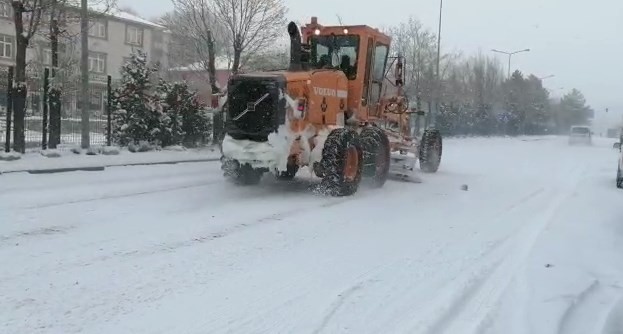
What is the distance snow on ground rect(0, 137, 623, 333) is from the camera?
4770mm

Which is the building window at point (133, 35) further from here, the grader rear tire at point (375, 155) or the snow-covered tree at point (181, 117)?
the grader rear tire at point (375, 155)

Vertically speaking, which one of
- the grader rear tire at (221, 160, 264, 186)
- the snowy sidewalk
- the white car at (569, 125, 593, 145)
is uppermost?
the white car at (569, 125, 593, 145)

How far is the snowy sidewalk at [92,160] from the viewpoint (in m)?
13.4

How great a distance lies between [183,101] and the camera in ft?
71.9

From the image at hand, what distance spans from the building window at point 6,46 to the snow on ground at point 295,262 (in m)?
41.8

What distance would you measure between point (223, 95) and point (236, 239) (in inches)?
190

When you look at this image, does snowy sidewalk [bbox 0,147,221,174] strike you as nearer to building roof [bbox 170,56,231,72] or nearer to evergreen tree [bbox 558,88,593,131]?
building roof [bbox 170,56,231,72]

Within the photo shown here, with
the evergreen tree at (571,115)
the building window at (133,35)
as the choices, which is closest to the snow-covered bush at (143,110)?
the building window at (133,35)

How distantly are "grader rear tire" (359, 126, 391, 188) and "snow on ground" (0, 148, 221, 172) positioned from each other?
6.45 metres

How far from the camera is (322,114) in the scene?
11.6 m

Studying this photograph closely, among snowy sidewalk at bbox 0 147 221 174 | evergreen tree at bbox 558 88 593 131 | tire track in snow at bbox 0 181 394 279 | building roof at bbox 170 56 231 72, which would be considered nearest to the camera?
tire track in snow at bbox 0 181 394 279

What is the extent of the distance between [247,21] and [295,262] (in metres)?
20.1

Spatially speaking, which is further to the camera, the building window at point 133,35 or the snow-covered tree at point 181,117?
the building window at point 133,35

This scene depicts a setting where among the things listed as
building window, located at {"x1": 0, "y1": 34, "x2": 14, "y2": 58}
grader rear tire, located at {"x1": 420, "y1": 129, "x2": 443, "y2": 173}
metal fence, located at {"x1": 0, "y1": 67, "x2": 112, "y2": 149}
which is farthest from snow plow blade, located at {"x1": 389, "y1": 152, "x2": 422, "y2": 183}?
building window, located at {"x1": 0, "y1": 34, "x2": 14, "y2": 58}
